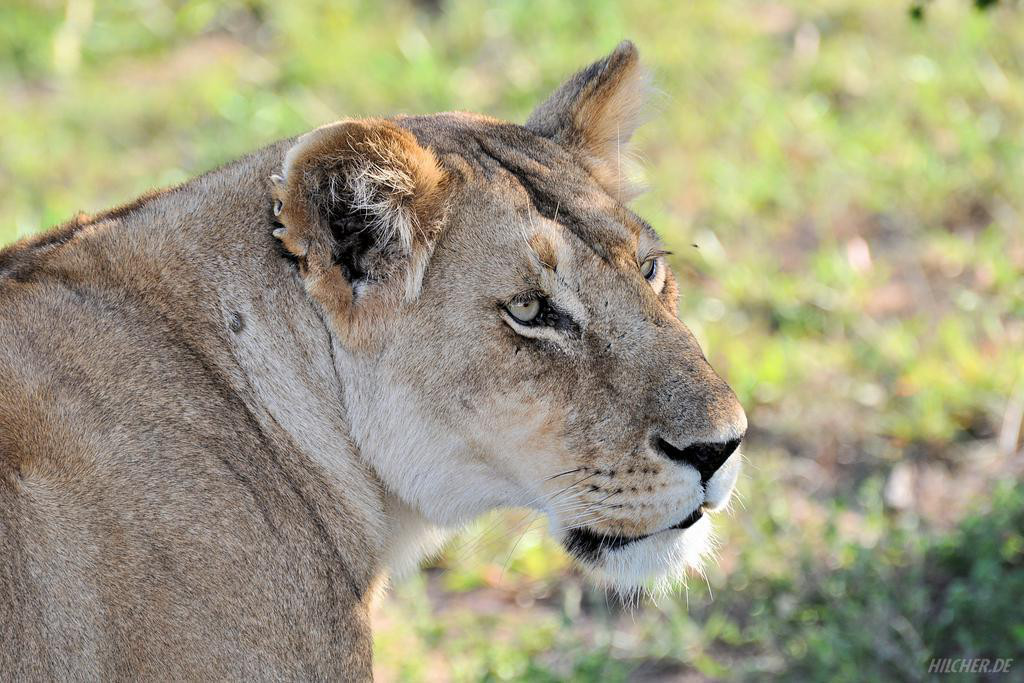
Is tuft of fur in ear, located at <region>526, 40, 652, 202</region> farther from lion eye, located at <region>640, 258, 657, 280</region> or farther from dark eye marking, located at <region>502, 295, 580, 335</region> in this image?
dark eye marking, located at <region>502, 295, 580, 335</region>

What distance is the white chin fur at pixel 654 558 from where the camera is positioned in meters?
2.89

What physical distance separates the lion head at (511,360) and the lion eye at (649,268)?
0.30 feet

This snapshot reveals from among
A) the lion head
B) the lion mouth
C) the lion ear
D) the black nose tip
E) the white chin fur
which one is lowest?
the white chin fur

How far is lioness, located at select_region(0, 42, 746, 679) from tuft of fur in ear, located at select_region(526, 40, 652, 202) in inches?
12.3

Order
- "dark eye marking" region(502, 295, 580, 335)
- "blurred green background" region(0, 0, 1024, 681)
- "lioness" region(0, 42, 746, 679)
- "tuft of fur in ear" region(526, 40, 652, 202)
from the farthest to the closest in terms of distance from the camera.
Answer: "blurred green background" region(0, 0, 1024, 681)
"tuft of fur in ear" region(526, 40, 652, 202)
"dark eye marking" region(502, 295, 580, 335)
"lioness" region(0, 42, 746, 679)

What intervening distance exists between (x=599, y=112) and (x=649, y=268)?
526 millimetres

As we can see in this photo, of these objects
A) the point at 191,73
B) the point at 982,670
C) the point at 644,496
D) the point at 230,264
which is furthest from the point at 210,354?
the point at 191,73

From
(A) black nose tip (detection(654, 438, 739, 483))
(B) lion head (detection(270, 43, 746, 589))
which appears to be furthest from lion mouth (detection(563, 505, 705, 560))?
(A) black nose tip (detection(654, 438, 739, 483))

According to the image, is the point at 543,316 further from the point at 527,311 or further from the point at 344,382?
the point at 344,382

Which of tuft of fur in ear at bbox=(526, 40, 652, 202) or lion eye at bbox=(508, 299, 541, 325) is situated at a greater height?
tuft of fur in ear at bbox=(526, 40, 652, 202)

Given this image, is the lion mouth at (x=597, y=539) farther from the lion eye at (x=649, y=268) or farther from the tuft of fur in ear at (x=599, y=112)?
the tuft of fur in ear at (x=599, y=112)

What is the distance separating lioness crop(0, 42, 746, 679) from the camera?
8.36 ft

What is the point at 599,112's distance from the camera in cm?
335

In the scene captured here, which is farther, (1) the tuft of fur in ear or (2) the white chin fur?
(1) the tuft of fur in ear
